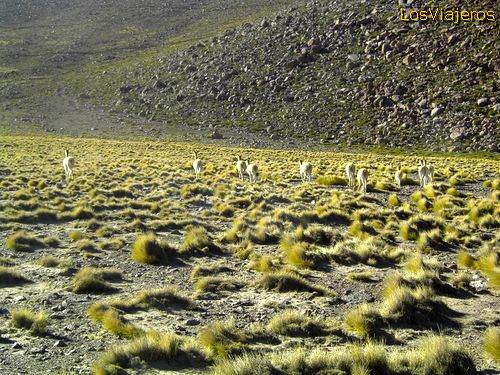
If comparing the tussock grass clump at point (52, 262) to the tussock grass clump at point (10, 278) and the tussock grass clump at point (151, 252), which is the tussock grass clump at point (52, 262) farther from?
the tussock grass clump at point (151, 252)

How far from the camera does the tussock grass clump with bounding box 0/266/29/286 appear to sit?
956 cm

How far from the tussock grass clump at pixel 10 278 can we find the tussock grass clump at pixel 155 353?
163 inches

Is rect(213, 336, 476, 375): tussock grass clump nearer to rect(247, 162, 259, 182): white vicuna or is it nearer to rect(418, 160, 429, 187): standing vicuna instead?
rect(418, 160, 429, 187): standing vicuna

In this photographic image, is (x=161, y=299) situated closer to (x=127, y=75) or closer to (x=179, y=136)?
(x=179, y=136)

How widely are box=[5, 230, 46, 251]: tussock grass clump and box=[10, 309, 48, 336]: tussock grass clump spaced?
5.09 m

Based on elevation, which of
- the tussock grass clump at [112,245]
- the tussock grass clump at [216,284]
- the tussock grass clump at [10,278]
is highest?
the tussock grass clump at [10,278]

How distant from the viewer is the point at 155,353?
6.35m

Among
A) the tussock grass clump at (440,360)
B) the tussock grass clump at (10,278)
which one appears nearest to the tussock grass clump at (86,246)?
the tussock grass clump at (10,278)

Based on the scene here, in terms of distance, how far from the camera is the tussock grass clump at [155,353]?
611 centimetres

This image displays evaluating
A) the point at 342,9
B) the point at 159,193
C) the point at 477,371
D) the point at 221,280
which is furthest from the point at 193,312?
the point at 342,9

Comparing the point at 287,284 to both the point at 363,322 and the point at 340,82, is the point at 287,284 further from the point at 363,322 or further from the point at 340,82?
the point at 340,82

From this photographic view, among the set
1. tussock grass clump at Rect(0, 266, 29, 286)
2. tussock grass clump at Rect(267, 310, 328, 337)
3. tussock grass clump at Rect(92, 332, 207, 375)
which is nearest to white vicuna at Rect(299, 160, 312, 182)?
tussock grass clump at Rect(0, 266, 29, 286)

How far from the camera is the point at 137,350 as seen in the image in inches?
249

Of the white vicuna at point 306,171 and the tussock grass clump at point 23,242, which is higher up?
the tussock grass clump at point 23,242
